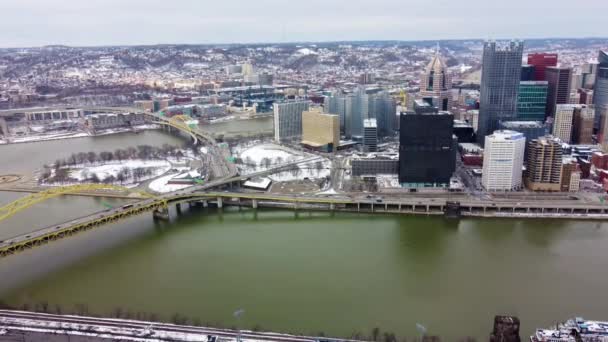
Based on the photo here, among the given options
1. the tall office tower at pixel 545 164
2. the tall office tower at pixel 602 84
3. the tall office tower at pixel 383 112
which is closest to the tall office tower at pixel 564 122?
the tall office tower at pixel 602 84

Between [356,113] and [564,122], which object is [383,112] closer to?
[356,113]

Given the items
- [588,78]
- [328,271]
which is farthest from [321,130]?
[588,78]

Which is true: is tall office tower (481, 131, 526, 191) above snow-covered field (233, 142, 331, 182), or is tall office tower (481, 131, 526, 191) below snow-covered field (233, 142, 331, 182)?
above

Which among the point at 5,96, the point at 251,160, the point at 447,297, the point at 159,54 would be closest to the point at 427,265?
the point at 447,297

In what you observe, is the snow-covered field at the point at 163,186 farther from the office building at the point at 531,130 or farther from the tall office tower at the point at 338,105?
the office building at the point at 531,130

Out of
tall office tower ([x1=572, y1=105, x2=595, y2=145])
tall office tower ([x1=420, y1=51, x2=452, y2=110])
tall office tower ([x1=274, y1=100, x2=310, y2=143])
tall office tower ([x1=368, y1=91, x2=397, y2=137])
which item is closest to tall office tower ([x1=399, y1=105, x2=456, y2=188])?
tall office tower ([x1=368, y1=91, x2=397, y2=137])

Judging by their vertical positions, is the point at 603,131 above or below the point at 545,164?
above

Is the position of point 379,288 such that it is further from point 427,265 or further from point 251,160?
point 251,160

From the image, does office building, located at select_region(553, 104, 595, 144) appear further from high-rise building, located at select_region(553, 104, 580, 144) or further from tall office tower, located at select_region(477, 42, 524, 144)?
tall office tower, located at select_region(477, 42, 524, 144)
